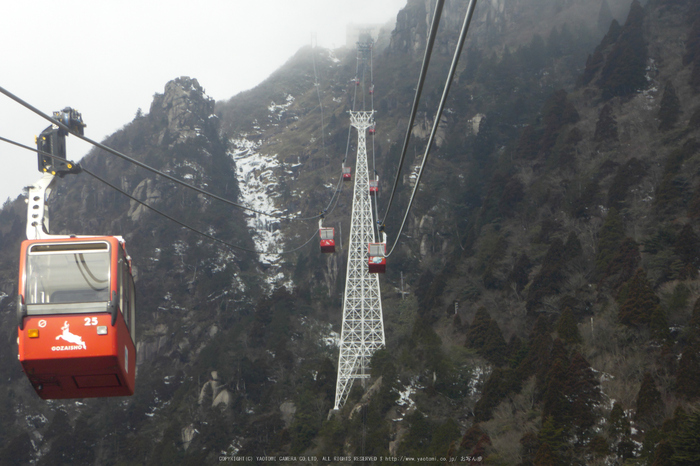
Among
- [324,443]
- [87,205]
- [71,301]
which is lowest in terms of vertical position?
[324,443]

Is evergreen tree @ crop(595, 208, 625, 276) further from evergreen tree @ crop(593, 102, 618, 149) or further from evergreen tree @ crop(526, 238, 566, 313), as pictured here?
evergreen tree @ crop(593, 102, 618, 149)

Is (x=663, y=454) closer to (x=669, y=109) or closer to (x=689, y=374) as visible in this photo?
(x=689, y=374)

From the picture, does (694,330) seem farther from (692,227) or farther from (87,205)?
(87,205)

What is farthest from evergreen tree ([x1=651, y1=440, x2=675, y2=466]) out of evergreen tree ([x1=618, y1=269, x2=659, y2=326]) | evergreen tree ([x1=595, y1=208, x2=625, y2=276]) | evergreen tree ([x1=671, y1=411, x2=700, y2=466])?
evergreen tree ([x1=595, y1=208, x2=625, y2=276])

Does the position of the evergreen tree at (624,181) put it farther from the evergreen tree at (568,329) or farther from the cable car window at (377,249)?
the cable car window at (377,249)

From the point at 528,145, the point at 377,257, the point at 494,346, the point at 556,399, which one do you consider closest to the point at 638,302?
the point at 556,399

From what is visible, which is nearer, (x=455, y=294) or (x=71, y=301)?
(x=71, y=301)

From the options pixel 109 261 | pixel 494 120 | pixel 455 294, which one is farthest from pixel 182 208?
pixel 109 261

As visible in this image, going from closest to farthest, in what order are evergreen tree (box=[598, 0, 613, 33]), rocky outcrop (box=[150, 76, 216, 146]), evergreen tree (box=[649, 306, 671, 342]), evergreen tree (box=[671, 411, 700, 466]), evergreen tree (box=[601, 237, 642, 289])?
1. evergreen tree (box=[671, 411, 700, 466])
2. evergreen tree (box=[649, 306, 671, 342])
3. evergreen tree (box=[601, 237, 642, 289])
4. evergreen tree (box=[598, 0, 613, 33])
5. rocky outcrop (box=[150, 76, 216, 146])
